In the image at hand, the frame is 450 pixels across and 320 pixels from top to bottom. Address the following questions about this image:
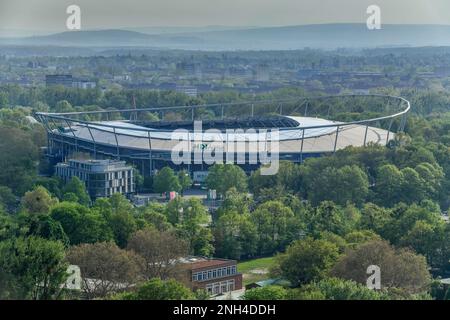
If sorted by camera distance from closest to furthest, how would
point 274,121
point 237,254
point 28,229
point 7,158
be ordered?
point 28,229
point 237,254
point 7,158
point 274,121

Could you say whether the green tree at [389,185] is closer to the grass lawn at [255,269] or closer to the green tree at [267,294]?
the grass lawn at [255,269]

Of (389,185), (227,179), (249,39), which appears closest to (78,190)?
(227,179)

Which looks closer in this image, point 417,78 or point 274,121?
point 274,121

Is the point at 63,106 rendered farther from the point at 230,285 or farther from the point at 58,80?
the point at 230,285

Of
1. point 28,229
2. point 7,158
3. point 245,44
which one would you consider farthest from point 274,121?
point 245,44

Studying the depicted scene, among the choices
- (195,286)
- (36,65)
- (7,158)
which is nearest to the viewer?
(195,286)

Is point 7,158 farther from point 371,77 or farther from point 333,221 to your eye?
→ point 371,77

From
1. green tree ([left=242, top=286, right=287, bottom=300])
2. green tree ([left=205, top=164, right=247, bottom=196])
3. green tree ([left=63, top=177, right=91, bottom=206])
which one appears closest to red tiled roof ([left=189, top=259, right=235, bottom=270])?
green tree ([left=242, top=286, right=287, bottom=300])
